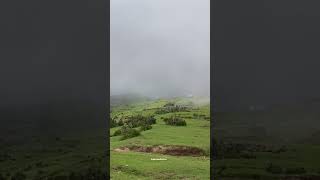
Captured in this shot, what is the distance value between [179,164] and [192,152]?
913cm

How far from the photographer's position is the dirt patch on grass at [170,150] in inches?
1603

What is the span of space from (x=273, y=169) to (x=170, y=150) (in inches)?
393

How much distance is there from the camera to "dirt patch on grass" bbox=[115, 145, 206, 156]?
4072 centimetres

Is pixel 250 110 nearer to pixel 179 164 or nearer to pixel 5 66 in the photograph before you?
pixel 5 66

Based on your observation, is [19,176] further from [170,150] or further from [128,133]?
[128,133]

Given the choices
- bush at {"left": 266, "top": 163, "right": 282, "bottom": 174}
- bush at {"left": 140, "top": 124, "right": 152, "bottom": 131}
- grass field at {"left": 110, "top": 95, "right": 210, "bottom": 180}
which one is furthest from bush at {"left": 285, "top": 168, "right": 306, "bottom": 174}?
bush at {"left": 140, "top": 124, "right": 152, "bottom": 131}

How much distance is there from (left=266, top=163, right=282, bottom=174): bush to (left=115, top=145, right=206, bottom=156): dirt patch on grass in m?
6.52

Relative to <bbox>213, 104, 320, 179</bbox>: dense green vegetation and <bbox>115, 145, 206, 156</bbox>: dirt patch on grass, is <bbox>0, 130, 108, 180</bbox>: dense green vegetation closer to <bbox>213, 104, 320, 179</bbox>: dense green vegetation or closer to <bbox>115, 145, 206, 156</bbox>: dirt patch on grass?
<bbox>115, 145, 206, 156</bbox>: dirt patch on grass

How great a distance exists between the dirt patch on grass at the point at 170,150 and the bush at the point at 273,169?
6.52 m

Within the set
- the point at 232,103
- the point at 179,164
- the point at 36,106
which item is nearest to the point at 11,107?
the point at 36,106

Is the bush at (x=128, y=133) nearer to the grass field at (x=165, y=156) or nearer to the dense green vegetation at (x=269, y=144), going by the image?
the grass field at (x=165, y=156)

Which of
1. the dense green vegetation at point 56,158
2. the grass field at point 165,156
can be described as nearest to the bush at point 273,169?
the grass field at point 165,156

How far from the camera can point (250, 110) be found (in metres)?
81.8

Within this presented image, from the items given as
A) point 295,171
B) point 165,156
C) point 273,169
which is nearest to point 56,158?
point 165,156
